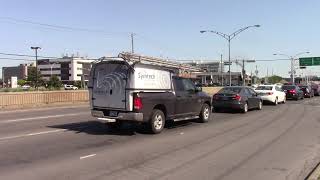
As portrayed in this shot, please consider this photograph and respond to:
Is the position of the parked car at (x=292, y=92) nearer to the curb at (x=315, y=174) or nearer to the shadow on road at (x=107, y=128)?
the shadow on road at (x=107, y=128)

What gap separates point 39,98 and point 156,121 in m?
17.4

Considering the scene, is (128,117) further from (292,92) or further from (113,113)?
(292,92)

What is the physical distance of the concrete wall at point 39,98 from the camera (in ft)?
92.3

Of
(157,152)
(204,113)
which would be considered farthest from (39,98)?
(157,152)

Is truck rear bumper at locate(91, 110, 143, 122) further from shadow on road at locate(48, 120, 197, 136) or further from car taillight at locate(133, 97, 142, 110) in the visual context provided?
shadow on road at locate(48, 120, 197, 136)

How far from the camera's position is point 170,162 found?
9781mm

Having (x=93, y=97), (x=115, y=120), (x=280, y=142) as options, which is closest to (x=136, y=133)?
(x=115, y=120)

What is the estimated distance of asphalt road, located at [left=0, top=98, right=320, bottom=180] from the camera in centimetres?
870

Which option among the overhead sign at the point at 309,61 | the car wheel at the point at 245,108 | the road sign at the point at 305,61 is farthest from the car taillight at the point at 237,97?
the road sign at the point at 305,61

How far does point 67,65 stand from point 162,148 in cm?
17566

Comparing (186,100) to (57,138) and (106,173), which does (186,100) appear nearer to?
(57,138)

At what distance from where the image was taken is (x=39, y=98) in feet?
100

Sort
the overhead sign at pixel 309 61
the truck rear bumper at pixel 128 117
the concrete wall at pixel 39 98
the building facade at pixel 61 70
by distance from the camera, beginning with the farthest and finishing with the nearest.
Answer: the building facade at pixel 61 70 < the overhead sign at pixel 309 61 < the concrete wall at pixel 39 98 < the truck rear bumper at pixel 128 117

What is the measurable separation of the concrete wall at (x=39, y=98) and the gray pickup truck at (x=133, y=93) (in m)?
14.3
